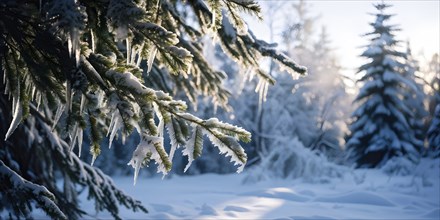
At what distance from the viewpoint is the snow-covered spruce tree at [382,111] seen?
58.1 ft

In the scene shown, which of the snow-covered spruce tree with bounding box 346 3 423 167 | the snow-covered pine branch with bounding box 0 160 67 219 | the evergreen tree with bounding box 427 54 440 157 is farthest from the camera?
the snow-covered spruce tree with bounding box 346 3 423 167

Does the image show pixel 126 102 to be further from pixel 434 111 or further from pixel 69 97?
pixel 434 111

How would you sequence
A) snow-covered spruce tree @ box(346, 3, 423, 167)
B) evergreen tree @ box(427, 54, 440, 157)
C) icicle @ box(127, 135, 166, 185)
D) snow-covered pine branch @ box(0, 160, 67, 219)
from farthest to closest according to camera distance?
snow-covered spruce tree @ box(346, 3, 423, 167) → evergreen tree @ box(427, 54, 440, 157) → snow-covered pine branch @ box(0, 160, 67, 219) → icicle @ box(127, 135, 166, 185)

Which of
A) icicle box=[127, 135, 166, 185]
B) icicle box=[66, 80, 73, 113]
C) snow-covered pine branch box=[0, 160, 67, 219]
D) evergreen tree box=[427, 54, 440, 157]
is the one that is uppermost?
evergreen tree box=[427, 54, 440, 157]

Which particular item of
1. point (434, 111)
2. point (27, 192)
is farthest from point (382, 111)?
point (27, 192)

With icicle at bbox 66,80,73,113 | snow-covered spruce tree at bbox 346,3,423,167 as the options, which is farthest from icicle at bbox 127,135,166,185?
snow-covered spruce tree at bbox 346,3,423,167

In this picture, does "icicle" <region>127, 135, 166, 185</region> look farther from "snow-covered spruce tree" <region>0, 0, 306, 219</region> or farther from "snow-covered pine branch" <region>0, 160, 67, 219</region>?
"snow-covered pine branch" <region>0, 160, 67, 219</region>

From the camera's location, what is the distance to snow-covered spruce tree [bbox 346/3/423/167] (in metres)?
17.7

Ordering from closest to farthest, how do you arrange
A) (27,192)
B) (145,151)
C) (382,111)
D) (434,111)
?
(145,151) → (27,192) → (434,111) → (382,111)

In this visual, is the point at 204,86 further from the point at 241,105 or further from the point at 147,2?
the point at 241,105

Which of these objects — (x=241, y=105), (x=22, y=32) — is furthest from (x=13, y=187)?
(x=241, y=105)

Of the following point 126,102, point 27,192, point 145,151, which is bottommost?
point 27,192

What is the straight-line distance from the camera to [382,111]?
1783 centimetres

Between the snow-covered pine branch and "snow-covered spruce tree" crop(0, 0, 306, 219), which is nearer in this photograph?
"snow-covered spruce tree" crop(0, 0, 306, 219)
